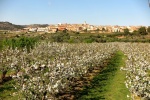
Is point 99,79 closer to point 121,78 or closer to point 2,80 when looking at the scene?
point 121,78

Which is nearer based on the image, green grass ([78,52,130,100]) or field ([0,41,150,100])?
field ([0,41,150,100])

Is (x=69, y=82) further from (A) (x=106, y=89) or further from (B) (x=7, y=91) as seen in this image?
(B) (x=7, y=91)

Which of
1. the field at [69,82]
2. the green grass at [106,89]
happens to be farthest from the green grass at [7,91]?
the green grass at [106,89]

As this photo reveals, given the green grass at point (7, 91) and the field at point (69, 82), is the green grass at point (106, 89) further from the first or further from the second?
the green grass at point (7, 91)

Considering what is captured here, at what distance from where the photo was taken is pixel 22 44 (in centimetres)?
4838

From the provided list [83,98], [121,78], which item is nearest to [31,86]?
[83,98]

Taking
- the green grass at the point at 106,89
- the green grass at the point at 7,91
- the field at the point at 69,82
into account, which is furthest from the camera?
the green grass at the point at 106,89

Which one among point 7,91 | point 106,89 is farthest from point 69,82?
point 7,91

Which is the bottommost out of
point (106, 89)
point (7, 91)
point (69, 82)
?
point (106, 89)

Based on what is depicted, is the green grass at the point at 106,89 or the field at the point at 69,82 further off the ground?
the field at the point at 69,82

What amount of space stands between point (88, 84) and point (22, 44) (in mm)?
29876

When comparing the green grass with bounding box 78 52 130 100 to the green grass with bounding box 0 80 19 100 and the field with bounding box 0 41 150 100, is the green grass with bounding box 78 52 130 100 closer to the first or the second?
the field with bounding box 0 41 150 100

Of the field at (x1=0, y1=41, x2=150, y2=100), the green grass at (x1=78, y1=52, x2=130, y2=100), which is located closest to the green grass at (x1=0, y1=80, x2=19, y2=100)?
the field at (x1=0, y1=41, x2=150, y2=100)

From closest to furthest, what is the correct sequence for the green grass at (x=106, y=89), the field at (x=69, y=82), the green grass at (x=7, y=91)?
the field at (x=69, y=82)
the green grass at (x=7, y=91)
the green grass at (x=106, y=89)
